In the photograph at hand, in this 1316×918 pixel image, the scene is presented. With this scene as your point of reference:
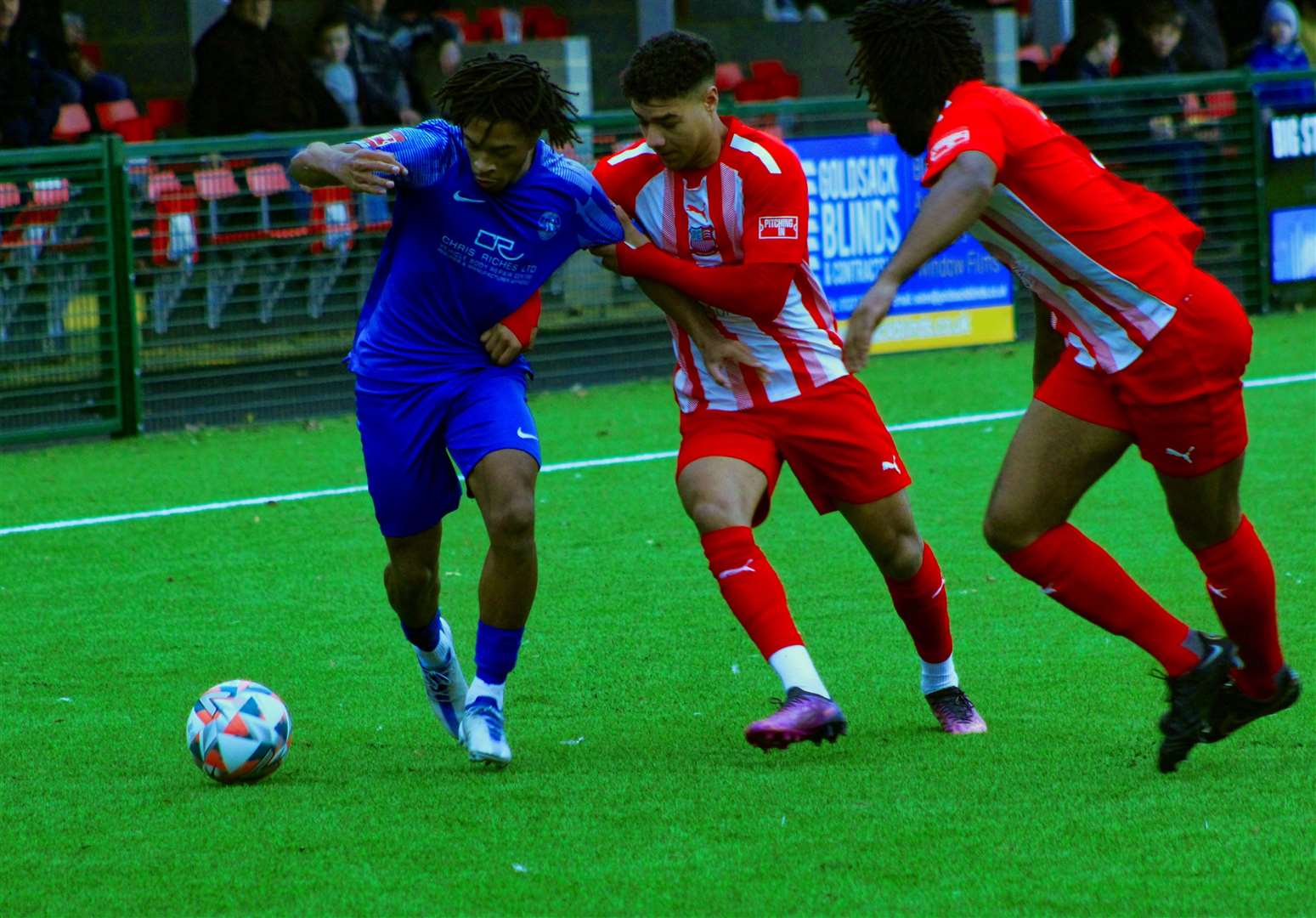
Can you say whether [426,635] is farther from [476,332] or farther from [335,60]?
[335,60]

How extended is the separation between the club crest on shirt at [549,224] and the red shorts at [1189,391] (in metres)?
1.47

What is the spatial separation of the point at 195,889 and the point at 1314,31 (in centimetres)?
1675

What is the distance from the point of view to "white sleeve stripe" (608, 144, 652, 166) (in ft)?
17.6

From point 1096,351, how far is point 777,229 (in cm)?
92

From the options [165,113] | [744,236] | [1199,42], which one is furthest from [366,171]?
[1199,42]

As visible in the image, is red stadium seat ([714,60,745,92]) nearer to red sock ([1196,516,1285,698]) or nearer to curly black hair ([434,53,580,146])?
curly black hair ([434,53,580,146])

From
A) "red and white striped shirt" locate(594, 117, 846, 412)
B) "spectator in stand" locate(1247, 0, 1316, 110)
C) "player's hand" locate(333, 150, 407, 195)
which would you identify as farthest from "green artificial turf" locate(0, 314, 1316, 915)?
"spectator in stand" locate(1247, 0, 1316, 110)

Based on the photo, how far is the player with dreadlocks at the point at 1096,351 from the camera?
15.3ft

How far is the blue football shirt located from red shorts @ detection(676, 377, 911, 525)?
61cm

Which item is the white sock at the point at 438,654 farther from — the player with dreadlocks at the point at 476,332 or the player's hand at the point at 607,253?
the player's hand at the point at 607,253

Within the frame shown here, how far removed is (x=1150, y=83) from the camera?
571 inches

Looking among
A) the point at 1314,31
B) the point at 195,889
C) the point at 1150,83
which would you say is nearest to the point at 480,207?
the point at 195,889

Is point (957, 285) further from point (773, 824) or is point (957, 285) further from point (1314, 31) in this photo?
point (773, 824)

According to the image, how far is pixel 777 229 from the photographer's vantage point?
516 centimetres
